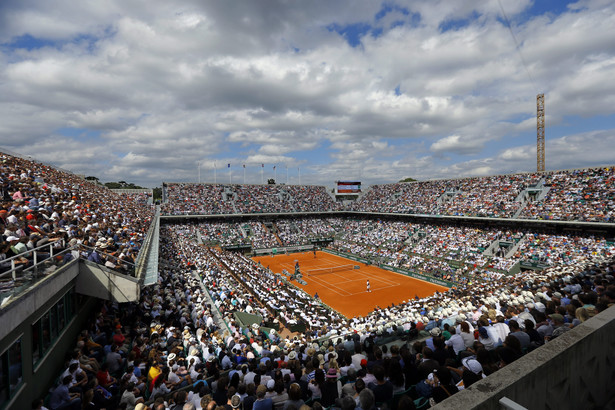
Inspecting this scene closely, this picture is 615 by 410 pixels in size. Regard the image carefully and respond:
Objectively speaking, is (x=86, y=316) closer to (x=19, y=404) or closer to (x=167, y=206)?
(x=19, y=404)

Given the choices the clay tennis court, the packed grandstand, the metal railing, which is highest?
the metal railing

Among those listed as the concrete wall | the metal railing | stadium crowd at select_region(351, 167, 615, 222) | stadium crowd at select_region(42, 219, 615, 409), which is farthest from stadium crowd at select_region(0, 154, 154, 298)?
stadium crowd at select_region(351, 167, 615, 222)

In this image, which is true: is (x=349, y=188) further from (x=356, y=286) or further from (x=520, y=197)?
(x=356, y=286)

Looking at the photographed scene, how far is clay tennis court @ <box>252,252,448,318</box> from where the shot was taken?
28844 millimetres

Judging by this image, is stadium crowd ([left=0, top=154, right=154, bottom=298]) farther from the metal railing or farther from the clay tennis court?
the clay tennis court

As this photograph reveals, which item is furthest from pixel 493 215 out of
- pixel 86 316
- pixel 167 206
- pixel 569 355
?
pixel 167 206

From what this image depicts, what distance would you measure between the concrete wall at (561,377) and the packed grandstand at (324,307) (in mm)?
866

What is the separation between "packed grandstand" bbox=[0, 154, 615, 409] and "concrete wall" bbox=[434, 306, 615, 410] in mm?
866

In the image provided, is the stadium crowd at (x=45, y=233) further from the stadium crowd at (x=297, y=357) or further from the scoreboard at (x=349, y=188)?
the scoreboard at (x=349, y=188)

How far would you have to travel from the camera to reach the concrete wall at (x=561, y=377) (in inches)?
137

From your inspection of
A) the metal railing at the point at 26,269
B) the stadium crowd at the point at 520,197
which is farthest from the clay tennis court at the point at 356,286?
the metal railing at the point at 26,269

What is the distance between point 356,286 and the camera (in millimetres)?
34594

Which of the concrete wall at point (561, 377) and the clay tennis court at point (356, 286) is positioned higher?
the concrete wall at point (561, 377)

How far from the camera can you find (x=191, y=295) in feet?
56.8
